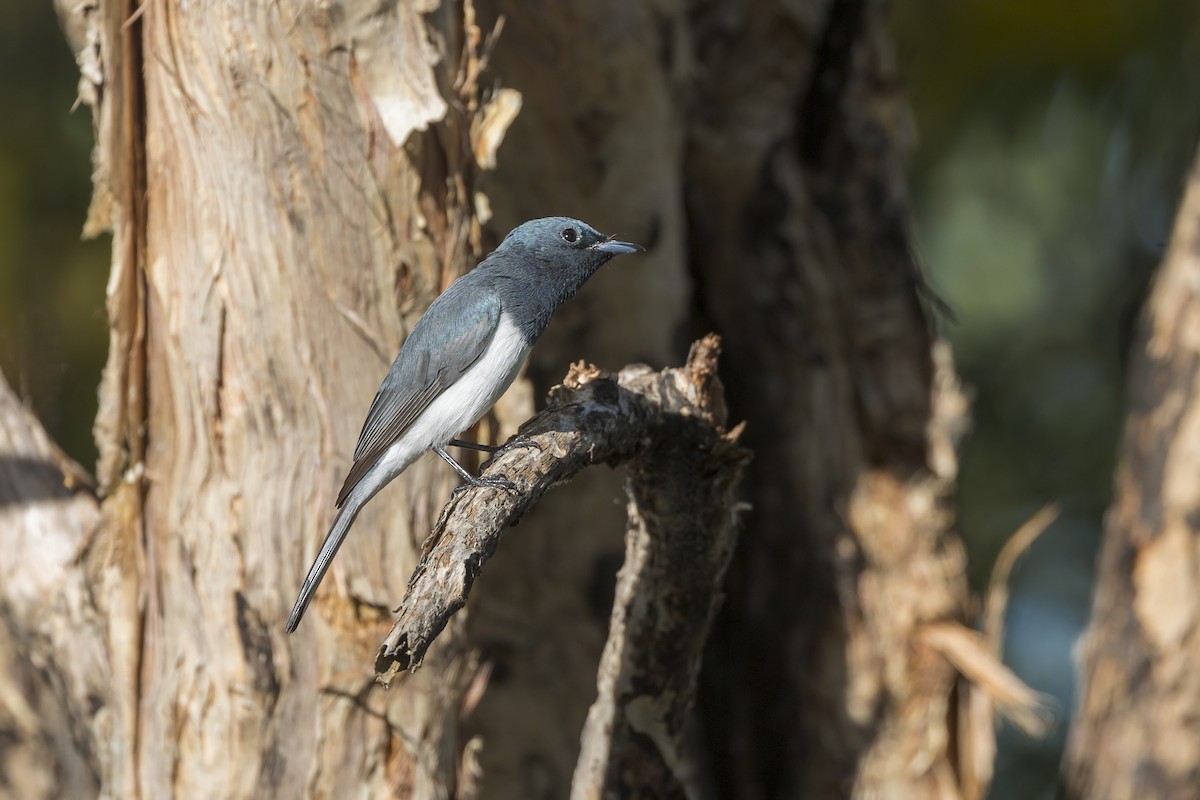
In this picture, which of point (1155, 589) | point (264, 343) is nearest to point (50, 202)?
point (264, 343)

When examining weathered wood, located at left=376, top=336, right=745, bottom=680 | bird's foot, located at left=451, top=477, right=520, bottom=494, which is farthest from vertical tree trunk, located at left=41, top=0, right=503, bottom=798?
bird's foot, located at left=451, top=477, right=520, bottom=494

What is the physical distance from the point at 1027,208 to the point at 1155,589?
14.0 feet

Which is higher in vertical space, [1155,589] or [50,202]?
[50,202]

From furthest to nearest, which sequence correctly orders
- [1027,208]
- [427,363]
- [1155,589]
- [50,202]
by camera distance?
[1027,208]
[50,202]
[1155,589]
[427,363]

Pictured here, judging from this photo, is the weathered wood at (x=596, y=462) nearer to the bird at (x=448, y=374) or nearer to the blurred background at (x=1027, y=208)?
the bird at (x=448, y=374)

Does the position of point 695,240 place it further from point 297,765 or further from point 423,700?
point 297,765

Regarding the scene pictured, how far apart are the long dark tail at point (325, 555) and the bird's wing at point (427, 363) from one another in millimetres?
34

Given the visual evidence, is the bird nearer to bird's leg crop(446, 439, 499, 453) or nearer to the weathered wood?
bird's leg crop(446, 439, 499, 453)

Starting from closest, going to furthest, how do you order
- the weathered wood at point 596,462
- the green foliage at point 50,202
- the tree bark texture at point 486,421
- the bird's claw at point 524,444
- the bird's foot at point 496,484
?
the weathered wood at point 596,462 < the bird's foot at point 496,484 < the bird's claw at point 524,444 < the tree bark texture at point 486,421 < the green foliage at point 50,202

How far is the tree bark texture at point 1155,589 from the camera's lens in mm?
4270

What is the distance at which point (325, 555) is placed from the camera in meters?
2.96

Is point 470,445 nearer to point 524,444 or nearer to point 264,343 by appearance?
point 264,343

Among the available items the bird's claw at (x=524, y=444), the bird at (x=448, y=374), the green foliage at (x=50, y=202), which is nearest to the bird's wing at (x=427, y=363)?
the bird at (x=448, y=374)

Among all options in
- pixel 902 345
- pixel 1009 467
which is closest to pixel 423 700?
pixel 902 345
